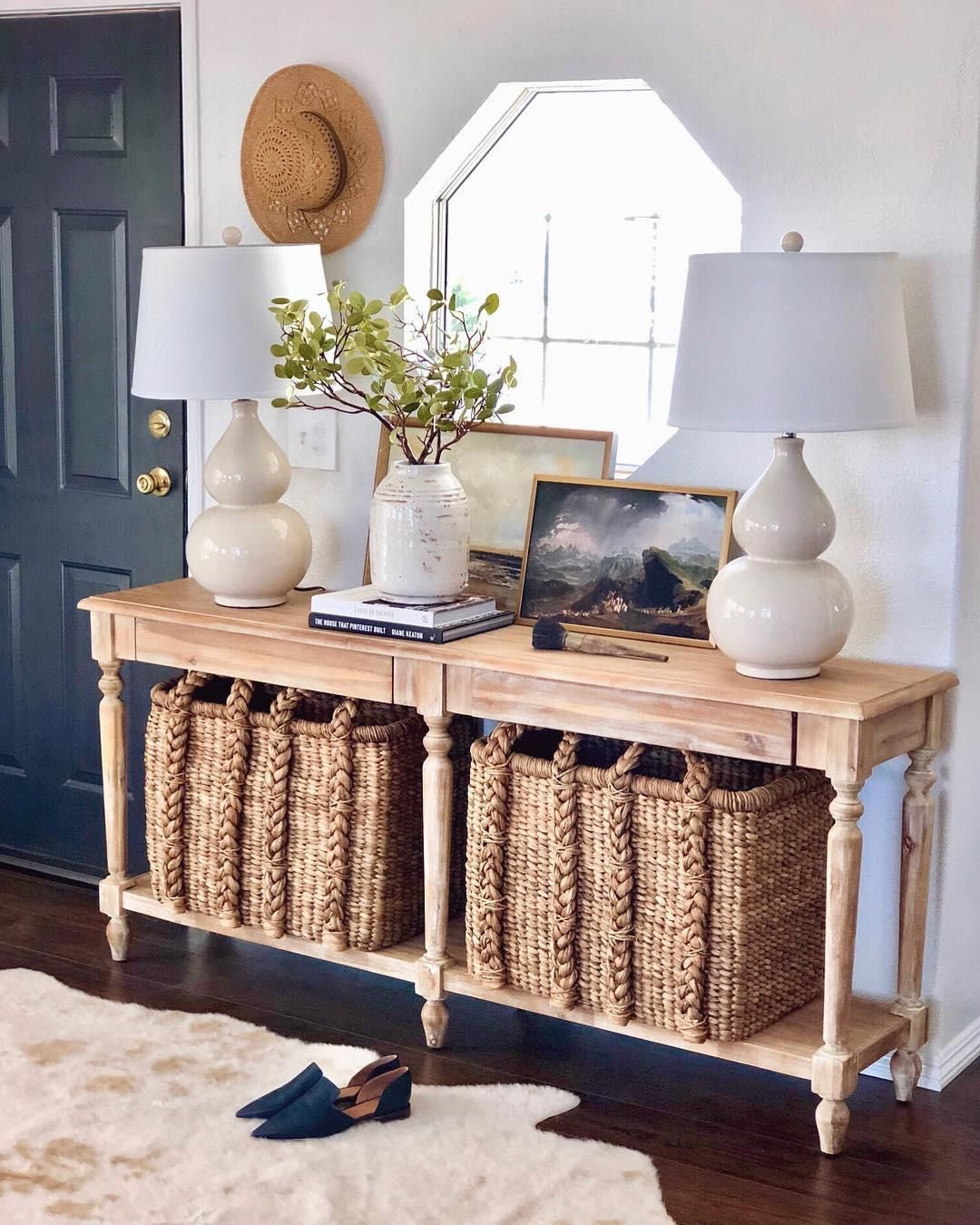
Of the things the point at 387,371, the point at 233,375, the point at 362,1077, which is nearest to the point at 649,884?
the point at 362,1077

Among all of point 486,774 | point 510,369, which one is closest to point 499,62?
point 510,369

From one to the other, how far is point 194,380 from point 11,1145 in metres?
1.41

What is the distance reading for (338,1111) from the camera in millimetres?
2625

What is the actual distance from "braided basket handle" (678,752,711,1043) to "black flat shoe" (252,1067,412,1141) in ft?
1.60

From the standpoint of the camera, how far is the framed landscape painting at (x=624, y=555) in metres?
2.90

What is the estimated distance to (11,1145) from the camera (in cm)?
254

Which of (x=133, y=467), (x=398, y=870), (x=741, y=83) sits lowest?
(x=398, y=870)

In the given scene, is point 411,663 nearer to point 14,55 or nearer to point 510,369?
point 510,369

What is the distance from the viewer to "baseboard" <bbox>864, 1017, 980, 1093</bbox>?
2859 mm

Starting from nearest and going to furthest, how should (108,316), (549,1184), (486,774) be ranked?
(549,1184) < (486,774) < (108,316)

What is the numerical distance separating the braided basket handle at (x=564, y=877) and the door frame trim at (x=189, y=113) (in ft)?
3.93

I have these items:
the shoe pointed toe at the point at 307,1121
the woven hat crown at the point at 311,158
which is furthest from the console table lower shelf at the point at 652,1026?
the woven hat crown at the point at 311,158

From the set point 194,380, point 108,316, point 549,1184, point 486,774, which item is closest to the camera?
point 549,1184

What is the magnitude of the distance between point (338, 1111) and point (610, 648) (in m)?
0.91
